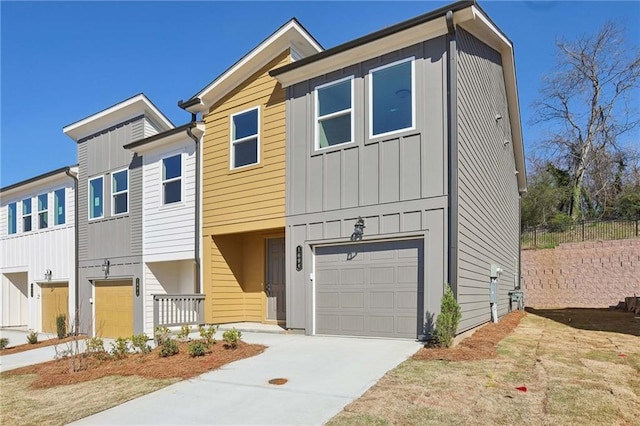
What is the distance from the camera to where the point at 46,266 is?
17.9 m

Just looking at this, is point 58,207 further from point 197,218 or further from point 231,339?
point 231,339

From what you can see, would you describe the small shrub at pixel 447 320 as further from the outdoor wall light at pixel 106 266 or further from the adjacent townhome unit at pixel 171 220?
the outdoor wall light at pixel 106 266

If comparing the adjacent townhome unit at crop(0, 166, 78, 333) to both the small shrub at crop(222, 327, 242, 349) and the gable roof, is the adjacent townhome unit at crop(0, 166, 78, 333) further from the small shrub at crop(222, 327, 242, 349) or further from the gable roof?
the small shrub at crop(222, 327, 242, 349)

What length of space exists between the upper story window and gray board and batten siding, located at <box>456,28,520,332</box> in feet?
7.25

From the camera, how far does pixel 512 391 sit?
16.9ft

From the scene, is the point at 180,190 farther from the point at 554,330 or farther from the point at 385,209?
the point at 554,330

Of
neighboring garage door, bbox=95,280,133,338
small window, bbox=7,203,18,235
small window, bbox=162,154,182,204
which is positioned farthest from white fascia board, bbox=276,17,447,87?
small window, bbox=7,203,18,235

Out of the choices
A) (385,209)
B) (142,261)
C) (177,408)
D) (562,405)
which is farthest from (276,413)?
(142,261)

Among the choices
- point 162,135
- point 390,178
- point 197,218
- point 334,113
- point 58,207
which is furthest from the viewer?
point 58,207

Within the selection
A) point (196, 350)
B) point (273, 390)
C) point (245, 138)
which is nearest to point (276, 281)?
point (245, 138)

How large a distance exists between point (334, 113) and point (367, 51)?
1.38m

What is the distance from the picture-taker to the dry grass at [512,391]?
4.39 meters

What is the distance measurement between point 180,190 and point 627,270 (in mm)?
17788

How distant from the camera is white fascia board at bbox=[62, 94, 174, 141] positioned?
14617 millimetres
